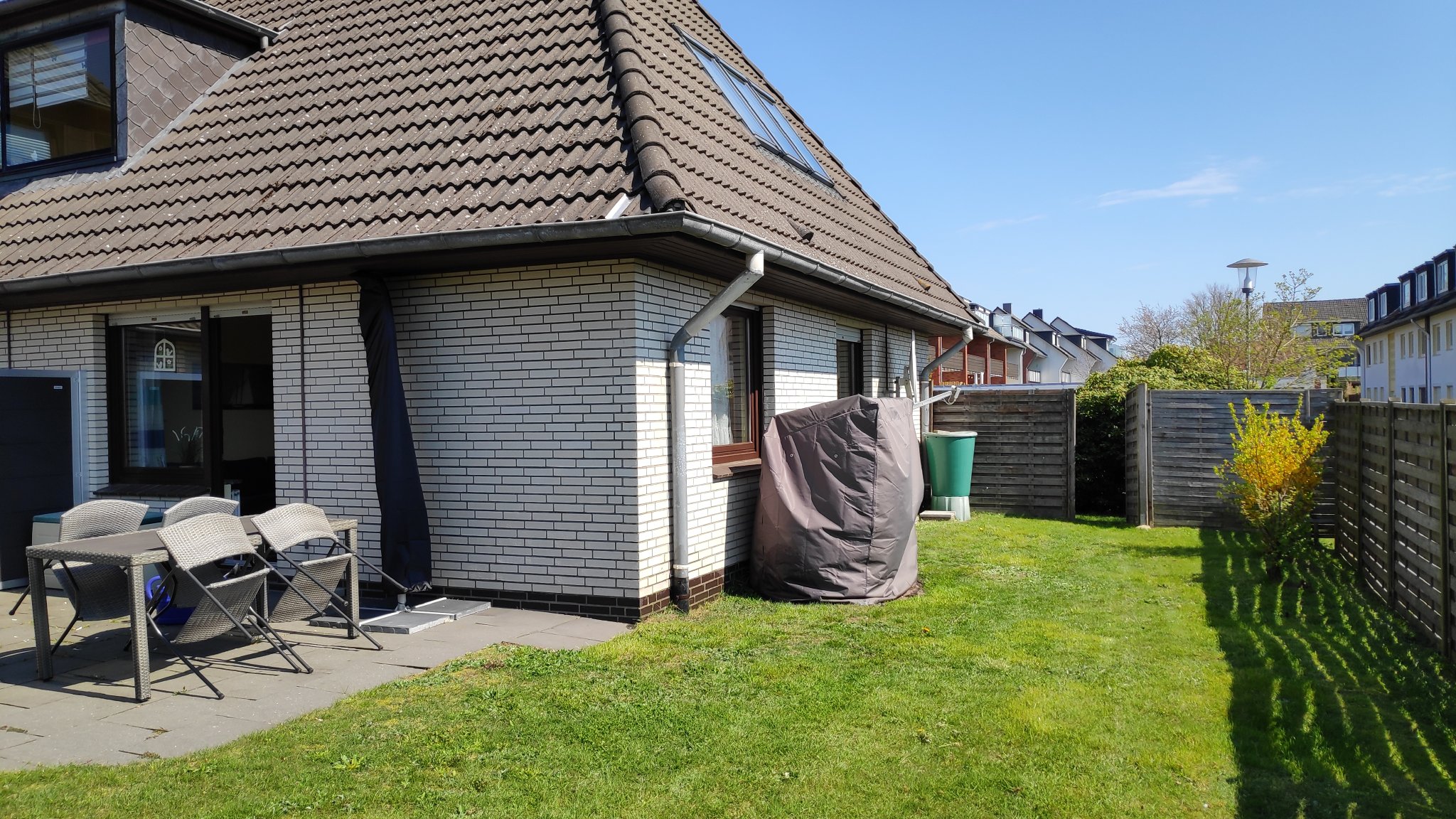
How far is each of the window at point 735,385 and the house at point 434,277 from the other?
0.03 meters

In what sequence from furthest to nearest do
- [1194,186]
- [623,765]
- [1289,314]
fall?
1. [1289,314]
2. [1194,186]
3. [623,765]

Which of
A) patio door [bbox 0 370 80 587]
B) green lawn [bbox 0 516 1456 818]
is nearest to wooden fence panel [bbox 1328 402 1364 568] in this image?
green lawn [bbox 0 516 1456 818]

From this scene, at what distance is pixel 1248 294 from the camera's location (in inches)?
866

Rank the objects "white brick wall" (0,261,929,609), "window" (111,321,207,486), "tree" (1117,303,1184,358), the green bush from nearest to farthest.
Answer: "white brick wall" (0,261,929,609) < "window" (111,321,207,486) < the green bush < "tree" (1117,303,1184,358)

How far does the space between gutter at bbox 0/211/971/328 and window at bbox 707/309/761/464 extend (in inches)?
38.5

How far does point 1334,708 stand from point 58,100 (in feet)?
40.0

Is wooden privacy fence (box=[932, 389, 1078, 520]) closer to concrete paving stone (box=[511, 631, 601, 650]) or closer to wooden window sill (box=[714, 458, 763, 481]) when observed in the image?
wooden window sill (box=[714, 458, 763, 481])

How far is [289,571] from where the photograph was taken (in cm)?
754

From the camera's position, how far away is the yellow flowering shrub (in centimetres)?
877

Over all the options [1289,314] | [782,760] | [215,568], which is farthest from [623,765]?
[1289,314]

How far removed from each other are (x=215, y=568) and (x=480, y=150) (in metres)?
3.54

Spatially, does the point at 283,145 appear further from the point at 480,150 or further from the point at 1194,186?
the point at 1194,186

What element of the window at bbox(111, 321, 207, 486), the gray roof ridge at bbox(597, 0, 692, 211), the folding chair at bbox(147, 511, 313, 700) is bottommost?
the folding chair at bbox(147, 511, 313, 700)

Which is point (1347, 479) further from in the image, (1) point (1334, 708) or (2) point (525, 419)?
(2) point (525, 419)
